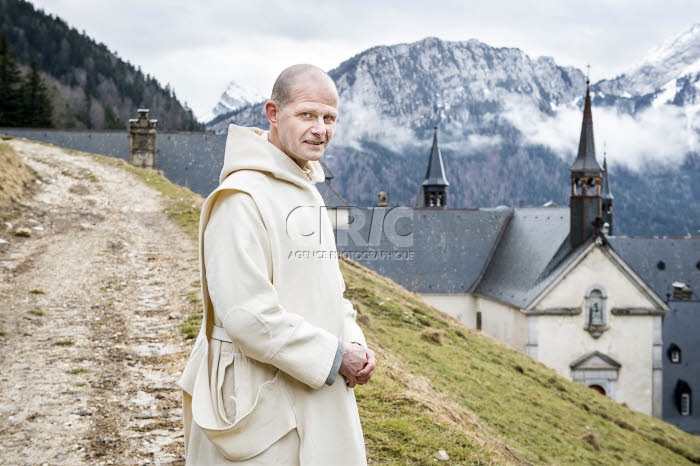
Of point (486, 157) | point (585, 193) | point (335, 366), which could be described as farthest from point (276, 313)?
point (486, 157)

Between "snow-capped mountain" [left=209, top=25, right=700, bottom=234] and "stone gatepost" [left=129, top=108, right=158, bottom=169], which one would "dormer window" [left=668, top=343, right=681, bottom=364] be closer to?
"stone gatepost" [left=129, top=108, right=158, bottom=169]

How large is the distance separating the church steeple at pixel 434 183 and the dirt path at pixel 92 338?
35.5m

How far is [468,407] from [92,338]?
498 centimetres

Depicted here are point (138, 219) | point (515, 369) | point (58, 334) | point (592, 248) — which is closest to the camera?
point (58, 334)

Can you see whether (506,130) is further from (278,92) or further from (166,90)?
(278,92)

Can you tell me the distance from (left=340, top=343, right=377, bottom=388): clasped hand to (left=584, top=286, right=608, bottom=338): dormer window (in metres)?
29.2

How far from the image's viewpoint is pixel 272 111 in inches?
105

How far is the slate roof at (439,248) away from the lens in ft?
121

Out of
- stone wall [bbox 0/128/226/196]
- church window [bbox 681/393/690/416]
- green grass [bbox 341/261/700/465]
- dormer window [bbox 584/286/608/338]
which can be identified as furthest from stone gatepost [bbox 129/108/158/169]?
church window [bbox 681/393/690/416]

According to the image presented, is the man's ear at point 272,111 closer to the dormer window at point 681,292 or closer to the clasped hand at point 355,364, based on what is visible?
the clasped hand at point 355,364

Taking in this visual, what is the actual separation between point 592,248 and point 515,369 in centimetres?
1792

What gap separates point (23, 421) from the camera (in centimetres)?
519

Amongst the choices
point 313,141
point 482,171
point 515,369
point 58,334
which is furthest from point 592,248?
point 482,171

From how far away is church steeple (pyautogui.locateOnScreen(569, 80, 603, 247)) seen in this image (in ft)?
98.7
